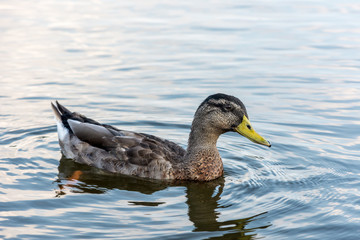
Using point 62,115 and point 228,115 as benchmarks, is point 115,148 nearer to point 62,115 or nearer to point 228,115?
point 62,115

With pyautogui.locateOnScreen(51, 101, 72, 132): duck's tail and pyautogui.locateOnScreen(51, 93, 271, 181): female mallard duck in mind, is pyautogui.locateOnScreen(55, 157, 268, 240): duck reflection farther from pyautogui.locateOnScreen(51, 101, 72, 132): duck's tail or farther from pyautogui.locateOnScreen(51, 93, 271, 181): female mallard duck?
pyautogui.locateOnScreen(51, 101, 72, 132): duck's tail

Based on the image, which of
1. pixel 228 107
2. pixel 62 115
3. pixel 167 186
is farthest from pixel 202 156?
pixel 62 115

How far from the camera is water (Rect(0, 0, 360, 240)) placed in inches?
330

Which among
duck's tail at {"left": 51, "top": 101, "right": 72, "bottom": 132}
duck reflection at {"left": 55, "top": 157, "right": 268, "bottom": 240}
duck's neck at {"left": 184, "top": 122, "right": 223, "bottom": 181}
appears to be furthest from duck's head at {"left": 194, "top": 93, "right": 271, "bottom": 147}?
duck's tail at {"left": 51, "top": 101, "right": 72, "bottom": 132}

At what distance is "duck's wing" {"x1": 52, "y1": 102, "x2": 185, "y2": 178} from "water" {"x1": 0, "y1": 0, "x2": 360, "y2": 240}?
26cm

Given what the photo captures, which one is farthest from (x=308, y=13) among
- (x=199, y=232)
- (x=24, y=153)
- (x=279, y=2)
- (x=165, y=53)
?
(x=199, y=232)

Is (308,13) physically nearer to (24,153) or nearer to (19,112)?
(19,112)

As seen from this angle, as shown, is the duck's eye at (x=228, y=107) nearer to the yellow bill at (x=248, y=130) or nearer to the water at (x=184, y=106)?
the yellow bill at (x=248, y=130)

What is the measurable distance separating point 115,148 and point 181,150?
3.72 feet

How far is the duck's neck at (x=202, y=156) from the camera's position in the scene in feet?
33.1

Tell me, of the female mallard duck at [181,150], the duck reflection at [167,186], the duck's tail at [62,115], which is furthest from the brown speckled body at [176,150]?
the duck's tail at [62,115]

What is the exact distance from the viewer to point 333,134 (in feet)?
39.4

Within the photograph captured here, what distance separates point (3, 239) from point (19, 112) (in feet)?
18.8

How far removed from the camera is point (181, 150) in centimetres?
1060
